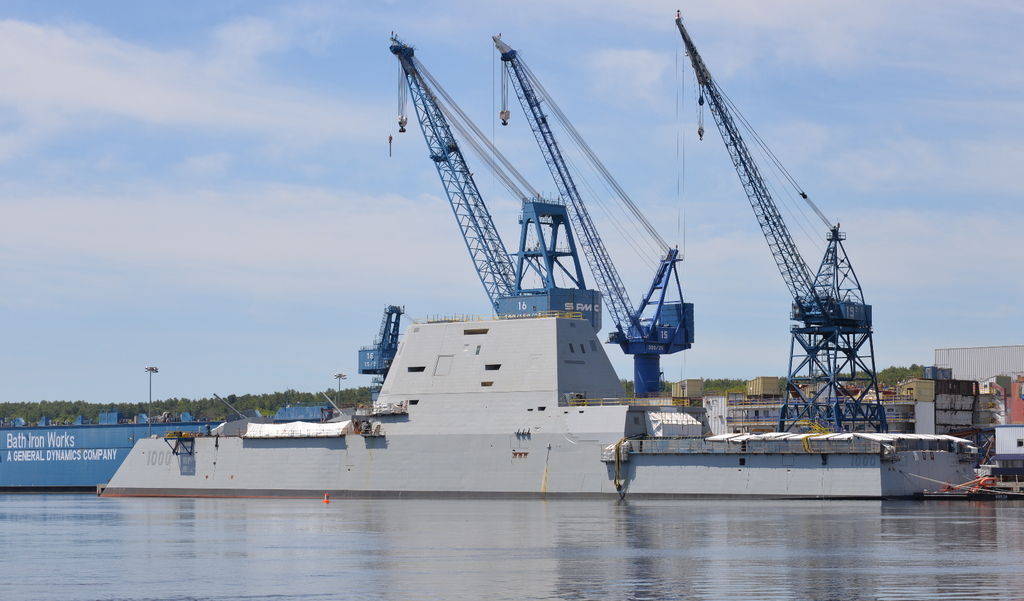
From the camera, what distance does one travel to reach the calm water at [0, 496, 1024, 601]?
81.4 feet

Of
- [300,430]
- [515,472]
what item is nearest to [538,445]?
[515,472]

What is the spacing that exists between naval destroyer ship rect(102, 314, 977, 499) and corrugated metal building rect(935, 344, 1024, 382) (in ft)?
187

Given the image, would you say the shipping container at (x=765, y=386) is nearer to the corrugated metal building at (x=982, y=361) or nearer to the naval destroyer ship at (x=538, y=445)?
the corrugated metal building at (x=982, y=361)

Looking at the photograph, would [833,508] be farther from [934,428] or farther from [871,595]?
[934,428]

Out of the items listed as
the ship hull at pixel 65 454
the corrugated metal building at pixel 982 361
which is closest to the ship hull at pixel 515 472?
the ship hull at pixel 65 454

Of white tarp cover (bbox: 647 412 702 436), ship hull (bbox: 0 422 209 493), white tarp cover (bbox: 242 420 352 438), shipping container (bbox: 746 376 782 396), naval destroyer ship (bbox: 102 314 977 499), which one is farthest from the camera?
shipping container (bbox: 746 376 782 396)

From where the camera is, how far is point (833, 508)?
1897 inches

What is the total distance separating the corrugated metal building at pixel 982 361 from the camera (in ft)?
366

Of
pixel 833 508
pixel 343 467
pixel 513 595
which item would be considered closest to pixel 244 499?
pixel 343 467

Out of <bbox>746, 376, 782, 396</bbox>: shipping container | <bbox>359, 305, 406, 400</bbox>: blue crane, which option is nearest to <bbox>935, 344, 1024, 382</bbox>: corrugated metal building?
<bbox>746, 376, 782, 396</bbox>: shipping container

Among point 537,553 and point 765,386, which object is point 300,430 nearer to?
point 537,553

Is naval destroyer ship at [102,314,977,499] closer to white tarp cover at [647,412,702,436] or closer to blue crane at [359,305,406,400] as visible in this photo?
white tarp cover at [647,412,702,436]

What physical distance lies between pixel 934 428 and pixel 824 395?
9.83 metres

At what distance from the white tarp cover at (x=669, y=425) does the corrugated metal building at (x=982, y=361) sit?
6201 cm
